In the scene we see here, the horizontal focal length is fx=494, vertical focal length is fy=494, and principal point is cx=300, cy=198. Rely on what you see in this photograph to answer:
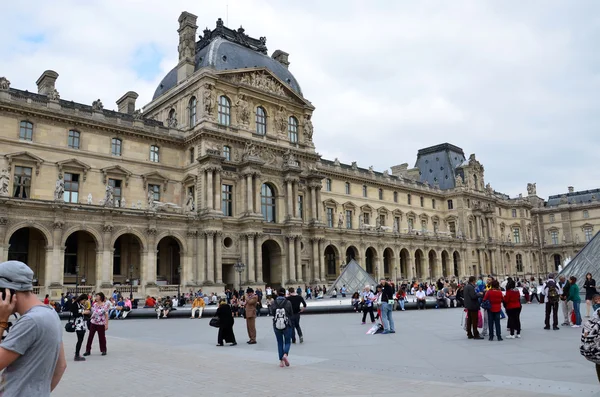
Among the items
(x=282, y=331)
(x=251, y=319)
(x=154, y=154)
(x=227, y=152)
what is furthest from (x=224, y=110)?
(x=282, y=331)

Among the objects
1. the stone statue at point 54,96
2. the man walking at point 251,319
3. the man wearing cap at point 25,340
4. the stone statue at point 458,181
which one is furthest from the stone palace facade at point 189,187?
the man wearing cap at point 25,340

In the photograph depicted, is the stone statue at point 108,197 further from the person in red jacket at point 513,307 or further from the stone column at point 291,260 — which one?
the person in red jacket at point 513,307

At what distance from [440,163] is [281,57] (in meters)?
37.9

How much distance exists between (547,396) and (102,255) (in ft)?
111

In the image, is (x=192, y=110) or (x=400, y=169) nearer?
(x=192, y=110)

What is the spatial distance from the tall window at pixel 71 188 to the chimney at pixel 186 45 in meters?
14.4

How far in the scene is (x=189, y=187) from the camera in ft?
148

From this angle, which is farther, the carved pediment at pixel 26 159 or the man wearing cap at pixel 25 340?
the carved pediment at pixel 26 159

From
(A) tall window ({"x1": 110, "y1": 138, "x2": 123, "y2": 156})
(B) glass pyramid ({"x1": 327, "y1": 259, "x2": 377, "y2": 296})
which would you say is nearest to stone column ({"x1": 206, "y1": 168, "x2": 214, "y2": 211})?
(A) tall window ({"x1": 110, "y1": 138, "x2": 123, "y2": 156})

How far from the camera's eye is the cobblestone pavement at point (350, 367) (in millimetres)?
8445

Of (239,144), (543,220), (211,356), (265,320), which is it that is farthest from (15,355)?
(543,220)

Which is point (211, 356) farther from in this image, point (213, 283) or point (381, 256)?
point (381, 256)

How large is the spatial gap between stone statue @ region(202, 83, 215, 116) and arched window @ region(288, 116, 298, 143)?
999 cm

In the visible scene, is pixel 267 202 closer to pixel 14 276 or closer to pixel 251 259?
pixel 251 259
